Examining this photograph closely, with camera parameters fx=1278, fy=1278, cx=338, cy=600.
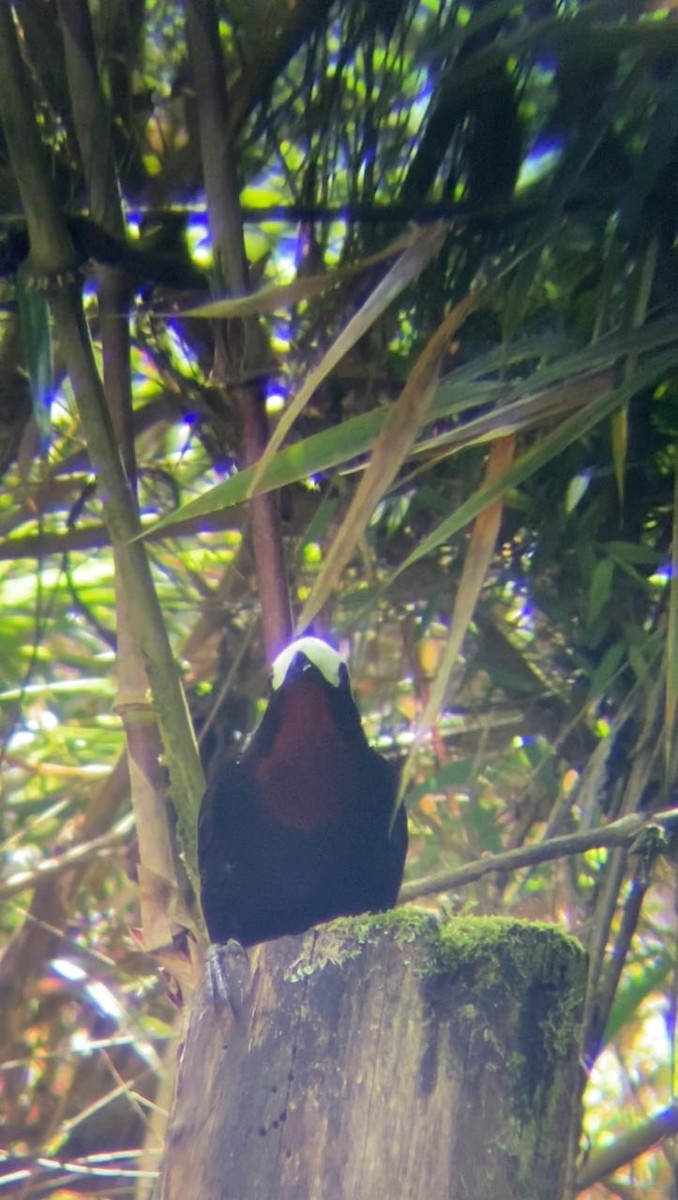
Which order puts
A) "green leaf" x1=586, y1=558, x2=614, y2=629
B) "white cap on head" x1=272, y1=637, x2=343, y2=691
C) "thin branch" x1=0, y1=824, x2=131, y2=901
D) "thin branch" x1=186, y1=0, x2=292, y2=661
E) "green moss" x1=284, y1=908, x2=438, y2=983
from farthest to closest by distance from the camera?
"thin branch" x1=0, y1=824, x2=131, y2=901 → "green leaf" x1=586, y1=558, x2=614, y2=629 → "white cap on head" x1=272, y1=637, x2=343, y2=691 → "thin branch" x1=186, y1=0, x2=292, y2=661 → "green moss" x1=284, y1=908, x2=438, y2=983

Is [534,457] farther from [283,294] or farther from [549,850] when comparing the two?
[549,850]

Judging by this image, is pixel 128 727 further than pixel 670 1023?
No

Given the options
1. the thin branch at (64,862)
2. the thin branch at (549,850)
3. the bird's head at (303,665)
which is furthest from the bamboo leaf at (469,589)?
the thin branch at (64,862)

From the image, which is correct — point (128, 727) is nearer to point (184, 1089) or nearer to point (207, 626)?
point (184, 1089)

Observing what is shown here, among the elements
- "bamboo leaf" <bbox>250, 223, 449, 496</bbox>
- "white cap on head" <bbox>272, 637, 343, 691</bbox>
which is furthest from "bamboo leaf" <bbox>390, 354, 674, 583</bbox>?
"white cap on head" <bbox>272, 637, 343, 691</bbox>

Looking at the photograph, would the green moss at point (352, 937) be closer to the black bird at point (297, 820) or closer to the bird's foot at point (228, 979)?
the bird's foot at point (228, 979)

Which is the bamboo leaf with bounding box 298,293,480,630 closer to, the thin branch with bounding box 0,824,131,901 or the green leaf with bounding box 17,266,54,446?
the green leaf with bounding box 17,266,54,446

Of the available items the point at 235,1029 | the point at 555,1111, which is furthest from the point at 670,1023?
the point at 235,1029
